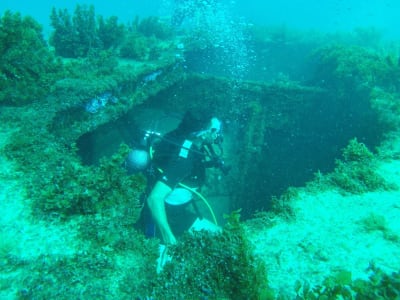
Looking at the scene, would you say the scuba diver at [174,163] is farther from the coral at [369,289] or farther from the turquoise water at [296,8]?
the turquoise water at [296,8]

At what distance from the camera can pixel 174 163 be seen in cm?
458

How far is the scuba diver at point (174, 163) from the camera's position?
4477mm

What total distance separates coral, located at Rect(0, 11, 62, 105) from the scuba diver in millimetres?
1938

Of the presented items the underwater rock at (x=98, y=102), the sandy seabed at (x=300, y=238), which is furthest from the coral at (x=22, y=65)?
the sandy seabed at (x=300, y=238)

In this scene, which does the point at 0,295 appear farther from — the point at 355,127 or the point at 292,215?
the point at 355,127

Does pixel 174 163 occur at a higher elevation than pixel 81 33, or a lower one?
lower

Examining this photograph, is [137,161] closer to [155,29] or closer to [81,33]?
[81,33]

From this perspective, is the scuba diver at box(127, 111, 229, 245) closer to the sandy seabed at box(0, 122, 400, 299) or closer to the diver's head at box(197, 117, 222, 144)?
the diver's head at box(197, 117, 222, 144)

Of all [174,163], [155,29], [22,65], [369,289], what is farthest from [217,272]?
[155,29]

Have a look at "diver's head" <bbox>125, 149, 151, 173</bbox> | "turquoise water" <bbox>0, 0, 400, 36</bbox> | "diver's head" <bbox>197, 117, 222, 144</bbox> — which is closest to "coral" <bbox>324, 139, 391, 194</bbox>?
"diver's head" <bbox>197, 117, 222, 144</bbox>

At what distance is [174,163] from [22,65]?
3153 mm

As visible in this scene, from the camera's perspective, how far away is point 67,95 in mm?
4445

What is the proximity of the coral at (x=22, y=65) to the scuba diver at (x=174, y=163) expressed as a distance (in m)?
1.94

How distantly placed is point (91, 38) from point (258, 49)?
8.97 m
